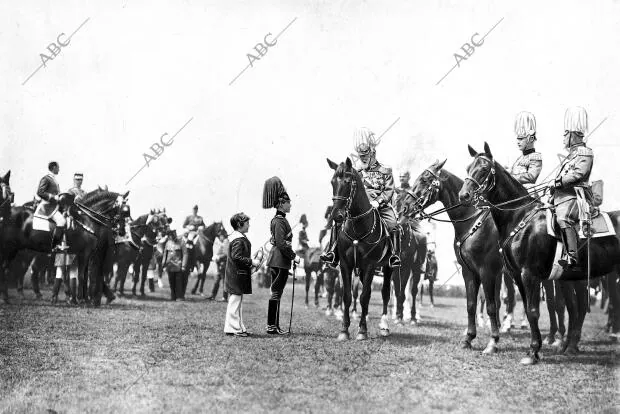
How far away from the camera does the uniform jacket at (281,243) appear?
11836 millimetres

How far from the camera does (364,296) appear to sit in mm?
11812

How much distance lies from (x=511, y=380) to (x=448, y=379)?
2.67 feet

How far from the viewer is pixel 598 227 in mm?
9734

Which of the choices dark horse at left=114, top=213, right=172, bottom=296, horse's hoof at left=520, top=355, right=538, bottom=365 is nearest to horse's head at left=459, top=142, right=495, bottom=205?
horse's hoof at left=520, top=355, right=538, bottom=365

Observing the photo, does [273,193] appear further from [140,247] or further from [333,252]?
[140,247]

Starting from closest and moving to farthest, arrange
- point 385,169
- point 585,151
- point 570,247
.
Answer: point 570,247
point 585,151
point 385,169

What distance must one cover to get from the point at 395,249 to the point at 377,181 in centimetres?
135

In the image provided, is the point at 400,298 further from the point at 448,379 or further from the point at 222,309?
the point at 448,379

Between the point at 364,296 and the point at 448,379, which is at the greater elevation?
the point at 364,296

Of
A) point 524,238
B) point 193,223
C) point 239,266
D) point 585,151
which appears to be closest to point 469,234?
point 524,238

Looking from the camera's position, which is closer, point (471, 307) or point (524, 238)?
point (524, 238)

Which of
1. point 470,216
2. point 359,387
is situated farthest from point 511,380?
point 470,216

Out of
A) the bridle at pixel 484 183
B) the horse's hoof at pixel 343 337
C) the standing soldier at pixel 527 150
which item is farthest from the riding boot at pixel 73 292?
the standing soldier at pixel 527 150

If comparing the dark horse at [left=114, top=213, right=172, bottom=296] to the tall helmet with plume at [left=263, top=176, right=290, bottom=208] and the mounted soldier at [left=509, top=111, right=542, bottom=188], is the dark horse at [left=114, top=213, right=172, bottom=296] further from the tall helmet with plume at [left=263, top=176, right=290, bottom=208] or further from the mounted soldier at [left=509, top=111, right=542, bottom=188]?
the mounted soldier at [left=509, top=111, right=542, bottom=188]
